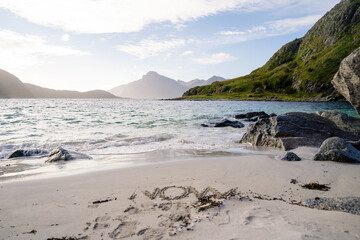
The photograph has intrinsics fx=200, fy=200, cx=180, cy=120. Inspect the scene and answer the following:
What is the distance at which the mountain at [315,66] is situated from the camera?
375 ft

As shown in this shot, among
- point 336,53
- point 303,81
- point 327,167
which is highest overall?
point 336,53

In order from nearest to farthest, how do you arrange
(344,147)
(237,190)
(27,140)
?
(237,190)
(344,147)
(27,140)

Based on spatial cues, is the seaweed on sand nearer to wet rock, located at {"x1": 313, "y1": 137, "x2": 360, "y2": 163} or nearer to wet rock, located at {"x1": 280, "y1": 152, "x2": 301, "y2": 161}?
wet rock, located at {"x1": 280, "y1": 152, "x2": 301, "y2": 161}

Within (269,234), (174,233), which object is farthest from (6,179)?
(269,234)

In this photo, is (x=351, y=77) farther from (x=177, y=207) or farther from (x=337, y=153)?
(x=177, y=207)

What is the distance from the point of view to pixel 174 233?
10.0ft

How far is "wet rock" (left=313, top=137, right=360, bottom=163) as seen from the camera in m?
6.87

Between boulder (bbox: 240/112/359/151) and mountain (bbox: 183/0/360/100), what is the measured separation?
99869 millimetres

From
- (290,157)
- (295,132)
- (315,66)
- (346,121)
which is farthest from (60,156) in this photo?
(315,66)

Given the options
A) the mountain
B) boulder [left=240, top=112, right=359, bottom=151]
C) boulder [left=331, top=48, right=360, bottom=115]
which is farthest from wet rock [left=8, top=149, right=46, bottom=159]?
the mountain

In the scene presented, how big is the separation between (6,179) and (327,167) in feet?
32.7

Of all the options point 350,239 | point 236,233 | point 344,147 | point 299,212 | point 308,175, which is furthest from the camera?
point 344,147

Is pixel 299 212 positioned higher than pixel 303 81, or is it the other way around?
pixel 303 81

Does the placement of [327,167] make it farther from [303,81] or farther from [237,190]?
[303,81]
